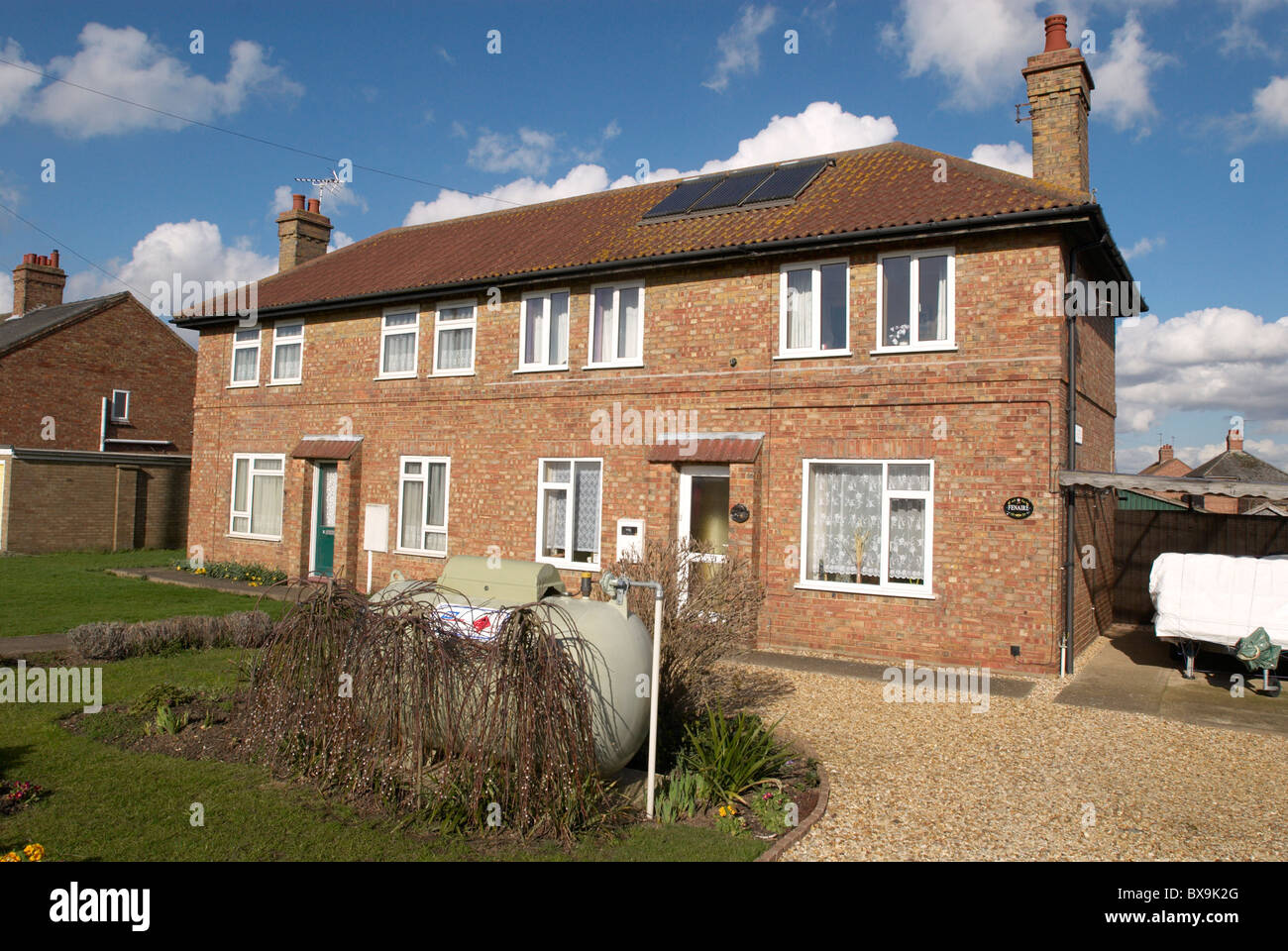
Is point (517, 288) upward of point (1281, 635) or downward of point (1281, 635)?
upward

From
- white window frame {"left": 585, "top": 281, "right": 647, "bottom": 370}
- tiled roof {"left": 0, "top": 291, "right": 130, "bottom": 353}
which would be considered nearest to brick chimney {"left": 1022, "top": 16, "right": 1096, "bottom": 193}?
white window frame {"left": 585, "top": 281, "right": 647, "bottom": 370}

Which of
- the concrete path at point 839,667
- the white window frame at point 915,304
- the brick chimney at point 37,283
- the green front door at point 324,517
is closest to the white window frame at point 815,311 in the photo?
the white window frame at point 915,304

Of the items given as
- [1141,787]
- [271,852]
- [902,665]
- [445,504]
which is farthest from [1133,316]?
[271,852]

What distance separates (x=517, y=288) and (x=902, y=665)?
8841 millimetres

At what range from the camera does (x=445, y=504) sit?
1546 centimetres

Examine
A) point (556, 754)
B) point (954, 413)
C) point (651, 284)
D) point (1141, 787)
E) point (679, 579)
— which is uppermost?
point (651, 284)

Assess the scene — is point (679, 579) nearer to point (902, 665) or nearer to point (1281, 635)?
point (902, 665)

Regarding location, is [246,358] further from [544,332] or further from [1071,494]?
[1071,494]

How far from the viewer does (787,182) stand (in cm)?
1472

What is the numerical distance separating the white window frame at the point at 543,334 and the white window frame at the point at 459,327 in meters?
1.00

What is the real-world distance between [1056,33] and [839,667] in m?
9.52

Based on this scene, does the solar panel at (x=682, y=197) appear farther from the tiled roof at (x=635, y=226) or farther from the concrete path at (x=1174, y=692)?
the concrete path at (x=1174, y=692)

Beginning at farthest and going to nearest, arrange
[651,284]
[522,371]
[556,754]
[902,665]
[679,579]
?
[522,371] < [651,284] < [902,665] < [679,579] < [556,754]

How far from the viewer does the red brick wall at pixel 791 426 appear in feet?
34.8
